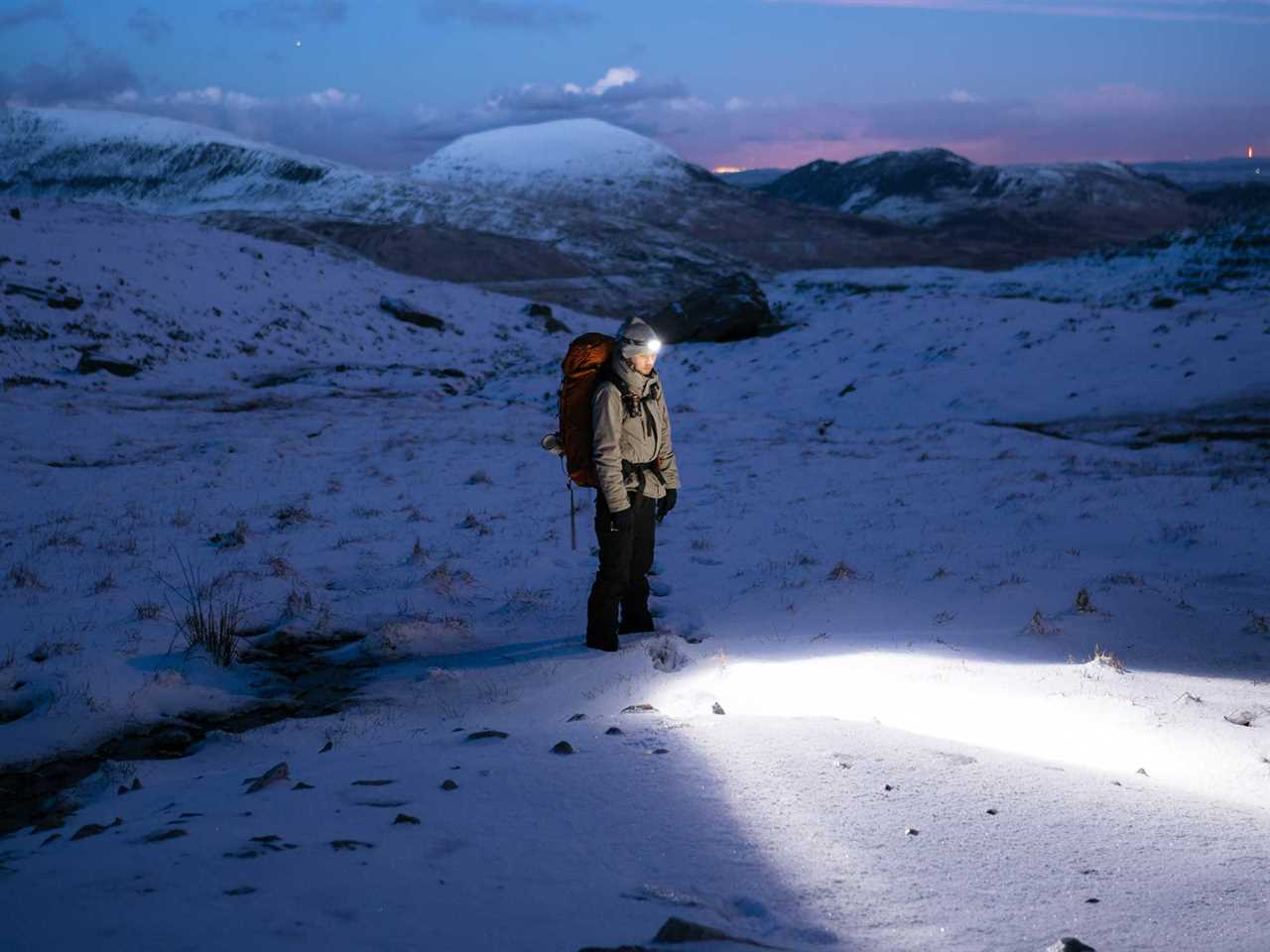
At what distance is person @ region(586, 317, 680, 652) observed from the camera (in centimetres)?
586

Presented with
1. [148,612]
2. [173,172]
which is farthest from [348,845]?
[173,172]

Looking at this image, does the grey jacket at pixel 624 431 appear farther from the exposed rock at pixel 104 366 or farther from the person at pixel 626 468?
the exposed rock at pixel 104 366

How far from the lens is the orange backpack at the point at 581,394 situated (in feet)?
19.5

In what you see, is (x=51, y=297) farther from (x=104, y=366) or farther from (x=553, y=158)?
(x=553, y=158)

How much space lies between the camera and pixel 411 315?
113 ft

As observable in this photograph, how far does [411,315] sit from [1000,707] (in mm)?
31984

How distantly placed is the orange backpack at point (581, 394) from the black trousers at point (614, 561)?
24 centimetres

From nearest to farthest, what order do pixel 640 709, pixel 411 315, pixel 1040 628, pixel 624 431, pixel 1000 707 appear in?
pixel 1000 707
pixel 640 709
pixel 624 431
pixel 1040 628
pixel 411 315

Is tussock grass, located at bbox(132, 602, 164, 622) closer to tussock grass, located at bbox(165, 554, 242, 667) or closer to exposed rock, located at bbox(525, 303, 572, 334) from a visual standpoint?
tussock grass, located at bbox(165, 554, 242, 667)

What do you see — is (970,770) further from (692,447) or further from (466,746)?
(692,447)

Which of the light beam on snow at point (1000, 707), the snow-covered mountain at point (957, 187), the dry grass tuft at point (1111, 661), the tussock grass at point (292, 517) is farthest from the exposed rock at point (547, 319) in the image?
the snow-covered mountain at point (957, 187)

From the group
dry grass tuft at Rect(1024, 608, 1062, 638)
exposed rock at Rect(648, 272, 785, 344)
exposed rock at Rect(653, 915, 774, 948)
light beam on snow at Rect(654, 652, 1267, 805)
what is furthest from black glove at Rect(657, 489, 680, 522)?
exposed rock at Rect(648, 272, 785, 344)

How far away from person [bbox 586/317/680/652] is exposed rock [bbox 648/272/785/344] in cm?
2519

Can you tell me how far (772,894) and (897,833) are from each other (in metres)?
0.62
